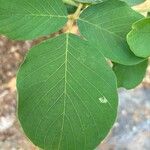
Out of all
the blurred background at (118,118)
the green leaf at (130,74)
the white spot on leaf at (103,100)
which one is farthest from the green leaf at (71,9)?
the blurred background at (118,118)

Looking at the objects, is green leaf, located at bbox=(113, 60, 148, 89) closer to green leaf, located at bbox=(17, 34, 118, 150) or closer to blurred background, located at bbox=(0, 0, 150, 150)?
green leaf, located at bbox=(17, 34, 118, 150)

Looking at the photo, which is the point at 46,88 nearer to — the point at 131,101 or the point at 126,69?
the point at 126,69

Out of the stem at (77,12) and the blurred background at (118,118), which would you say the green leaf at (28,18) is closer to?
the stem at (77,12)

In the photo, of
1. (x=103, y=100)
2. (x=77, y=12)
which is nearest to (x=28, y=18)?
(x=77, y=12)

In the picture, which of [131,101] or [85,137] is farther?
[131,101]

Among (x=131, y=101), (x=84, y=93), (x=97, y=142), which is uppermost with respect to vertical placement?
(x=84, y=93)

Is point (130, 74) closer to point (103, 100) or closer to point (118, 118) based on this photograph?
point (103, 100)

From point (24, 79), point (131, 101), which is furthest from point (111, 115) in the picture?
point (131, 101)
